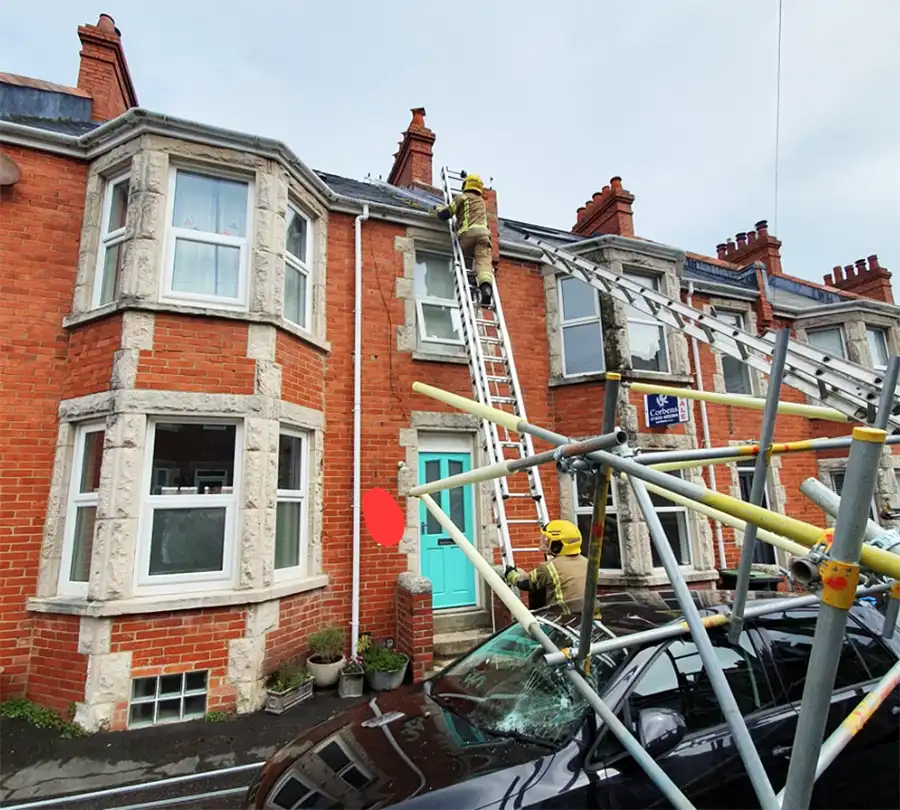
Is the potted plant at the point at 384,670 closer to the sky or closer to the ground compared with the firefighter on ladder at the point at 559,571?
closer to the ground

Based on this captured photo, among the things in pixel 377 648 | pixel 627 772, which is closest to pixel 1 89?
pixel 377 648

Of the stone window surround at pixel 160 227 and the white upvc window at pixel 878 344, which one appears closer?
the stone window surround at pixel 160 227

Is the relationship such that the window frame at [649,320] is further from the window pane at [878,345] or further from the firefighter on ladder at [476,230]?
the window pane at [878,345]

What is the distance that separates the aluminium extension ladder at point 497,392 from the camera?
5319 millimetres

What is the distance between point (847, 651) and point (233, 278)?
683cm

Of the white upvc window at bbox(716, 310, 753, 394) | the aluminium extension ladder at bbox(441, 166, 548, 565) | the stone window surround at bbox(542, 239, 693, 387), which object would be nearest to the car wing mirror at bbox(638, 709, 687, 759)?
the aluminium extension ladder at bbox(441, 166, 548, 565)

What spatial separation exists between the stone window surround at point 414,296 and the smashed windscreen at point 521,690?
477 centimetres

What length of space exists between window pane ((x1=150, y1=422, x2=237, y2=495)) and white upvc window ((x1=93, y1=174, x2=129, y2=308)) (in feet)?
6.17

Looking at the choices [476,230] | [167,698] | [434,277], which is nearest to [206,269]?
[434,277]

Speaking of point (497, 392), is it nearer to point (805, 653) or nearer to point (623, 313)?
point (623, 313)

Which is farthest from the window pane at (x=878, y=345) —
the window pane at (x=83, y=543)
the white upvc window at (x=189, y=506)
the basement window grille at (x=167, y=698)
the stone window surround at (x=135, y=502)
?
the window pane at (x=83, y=543)

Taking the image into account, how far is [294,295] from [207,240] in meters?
1.23

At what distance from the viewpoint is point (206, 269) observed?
6230 millimetres

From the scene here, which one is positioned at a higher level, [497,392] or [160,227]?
[160,227]
